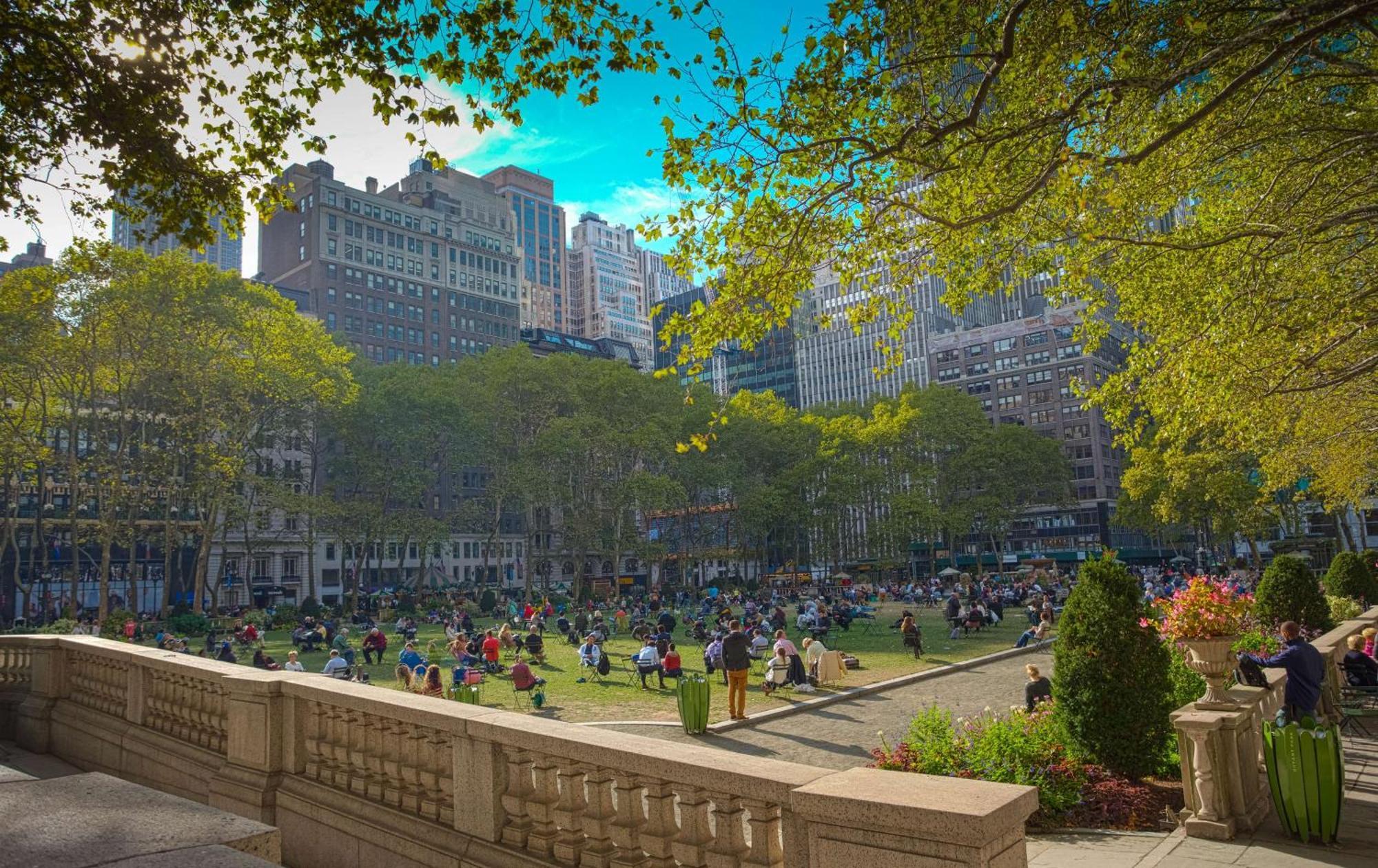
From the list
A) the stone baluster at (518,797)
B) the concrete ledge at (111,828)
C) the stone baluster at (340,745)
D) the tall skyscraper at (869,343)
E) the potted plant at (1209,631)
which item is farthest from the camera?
the tall skyscraper at (869,343)

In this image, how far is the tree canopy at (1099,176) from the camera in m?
8.75

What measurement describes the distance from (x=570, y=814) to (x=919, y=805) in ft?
7.02

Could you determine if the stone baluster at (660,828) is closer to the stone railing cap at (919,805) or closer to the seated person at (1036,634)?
the stone railing cap at (919,805)

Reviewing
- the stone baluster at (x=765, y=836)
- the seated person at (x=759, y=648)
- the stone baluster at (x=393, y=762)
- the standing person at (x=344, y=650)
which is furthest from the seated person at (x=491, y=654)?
the stone baluster at (x=765, y=836)

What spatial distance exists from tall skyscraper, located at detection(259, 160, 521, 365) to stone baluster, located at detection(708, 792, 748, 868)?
3623 inches

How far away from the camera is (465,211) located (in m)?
114

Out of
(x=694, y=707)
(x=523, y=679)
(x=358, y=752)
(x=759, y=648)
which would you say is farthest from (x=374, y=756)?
(x=759, y=648)

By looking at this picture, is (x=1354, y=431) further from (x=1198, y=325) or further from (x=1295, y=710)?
(x=1295, y=710)

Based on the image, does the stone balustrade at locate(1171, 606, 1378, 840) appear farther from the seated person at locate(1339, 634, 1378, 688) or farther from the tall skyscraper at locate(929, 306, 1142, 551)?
the tall skyscraper at locate(929, 306, 1142, 551)

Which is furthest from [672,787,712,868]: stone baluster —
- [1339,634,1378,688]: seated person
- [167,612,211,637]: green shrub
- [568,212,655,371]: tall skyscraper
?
[568,212,655,371]: tall skyscraper

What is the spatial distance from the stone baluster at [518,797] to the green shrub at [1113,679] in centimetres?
657

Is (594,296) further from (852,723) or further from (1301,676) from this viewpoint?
(1301,676)

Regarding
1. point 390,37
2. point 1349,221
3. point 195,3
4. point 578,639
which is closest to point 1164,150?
point 1349,221

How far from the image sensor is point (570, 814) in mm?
4734
